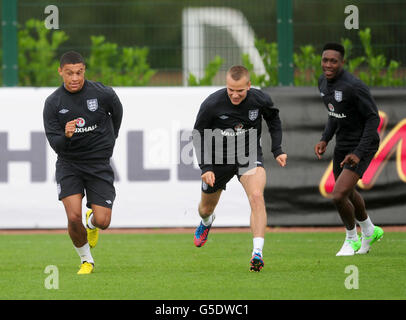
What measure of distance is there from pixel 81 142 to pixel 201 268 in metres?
1.73

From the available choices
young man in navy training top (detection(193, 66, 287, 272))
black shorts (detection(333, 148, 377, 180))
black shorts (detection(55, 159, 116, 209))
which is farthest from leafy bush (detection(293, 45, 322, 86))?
black shorts (detection(55, 159, 116, 209))

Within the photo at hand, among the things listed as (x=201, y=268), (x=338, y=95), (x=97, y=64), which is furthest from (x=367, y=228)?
(x=97, y=64)

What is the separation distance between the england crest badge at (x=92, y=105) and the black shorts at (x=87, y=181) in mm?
549

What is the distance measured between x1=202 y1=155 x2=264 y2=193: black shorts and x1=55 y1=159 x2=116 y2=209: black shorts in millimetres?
1209

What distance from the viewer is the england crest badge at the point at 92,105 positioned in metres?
9.20

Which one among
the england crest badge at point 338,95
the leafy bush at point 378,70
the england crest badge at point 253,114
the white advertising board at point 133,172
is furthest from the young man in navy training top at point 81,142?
the leafy bush at point 378,70

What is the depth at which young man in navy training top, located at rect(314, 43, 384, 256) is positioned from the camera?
397 inches

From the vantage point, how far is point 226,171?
9.95 metres

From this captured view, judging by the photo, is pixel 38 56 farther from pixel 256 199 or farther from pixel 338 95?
pixel 256 199

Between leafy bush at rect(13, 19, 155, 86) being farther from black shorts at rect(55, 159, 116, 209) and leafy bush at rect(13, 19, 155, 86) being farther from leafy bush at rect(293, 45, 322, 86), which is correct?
black shorts at rect(55, 159, 116, 209)
